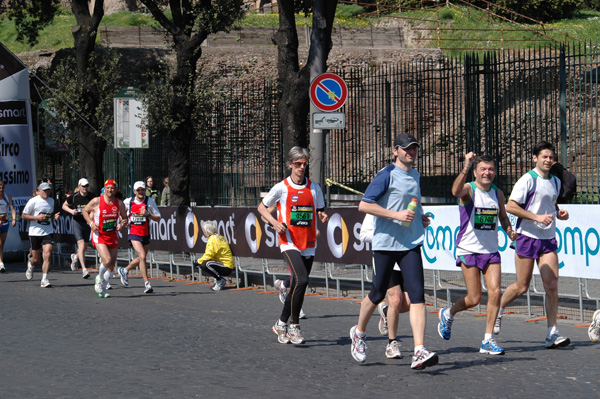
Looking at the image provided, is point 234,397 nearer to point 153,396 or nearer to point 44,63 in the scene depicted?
point 153,396

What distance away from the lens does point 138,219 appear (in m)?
15.9

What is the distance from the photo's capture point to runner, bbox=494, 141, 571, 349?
9.09 m

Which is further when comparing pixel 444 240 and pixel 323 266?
pixel 323 266

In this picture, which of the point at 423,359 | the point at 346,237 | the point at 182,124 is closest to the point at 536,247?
the point at 423,359

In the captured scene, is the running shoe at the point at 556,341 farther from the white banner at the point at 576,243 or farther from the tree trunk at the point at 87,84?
the tree trunk at the point at 87,84

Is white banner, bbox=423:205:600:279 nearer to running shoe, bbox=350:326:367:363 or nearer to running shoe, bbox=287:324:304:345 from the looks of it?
running shoe, bbox=287:324:304:345

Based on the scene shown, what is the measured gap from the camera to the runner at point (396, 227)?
317 inches

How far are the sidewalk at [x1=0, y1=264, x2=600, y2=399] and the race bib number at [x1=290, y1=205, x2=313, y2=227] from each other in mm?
1201

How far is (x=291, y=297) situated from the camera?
31.9 feet

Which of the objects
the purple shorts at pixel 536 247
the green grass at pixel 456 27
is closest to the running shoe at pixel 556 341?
the purple shorts at pixel 536 247

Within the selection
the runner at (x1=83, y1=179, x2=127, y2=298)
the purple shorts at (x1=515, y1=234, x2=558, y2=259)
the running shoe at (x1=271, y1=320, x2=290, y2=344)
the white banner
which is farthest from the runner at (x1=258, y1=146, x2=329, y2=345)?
the runner at (x1=83, y1=179, x2=127, y2=298)

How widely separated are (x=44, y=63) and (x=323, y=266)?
96.9 ft

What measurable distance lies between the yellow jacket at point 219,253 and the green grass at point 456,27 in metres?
26.5

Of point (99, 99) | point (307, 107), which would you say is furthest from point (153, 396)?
point (99, 99)
